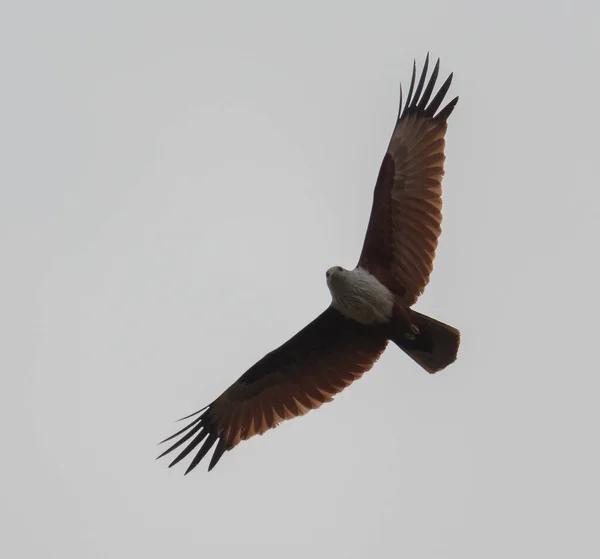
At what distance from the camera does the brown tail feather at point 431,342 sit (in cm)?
1070

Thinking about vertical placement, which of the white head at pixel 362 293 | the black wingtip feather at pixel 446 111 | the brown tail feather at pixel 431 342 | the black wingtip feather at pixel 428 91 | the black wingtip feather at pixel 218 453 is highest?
the black wingtip feather at pixel 428 91

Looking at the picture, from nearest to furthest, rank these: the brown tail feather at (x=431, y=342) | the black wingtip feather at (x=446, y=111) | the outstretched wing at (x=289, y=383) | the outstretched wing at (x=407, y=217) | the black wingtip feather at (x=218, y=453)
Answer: the brown tail feather at (x=431, y=342) → the outstretched wing at (x=407, y=217) → the black wingtip feather at (x=446, y=111) → the outstretched wing at (x=289, y=383) → the black wingtip feather at (x=218, y=453)

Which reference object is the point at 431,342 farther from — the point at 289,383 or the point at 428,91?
the point at 428,91

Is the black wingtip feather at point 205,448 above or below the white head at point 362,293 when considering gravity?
below

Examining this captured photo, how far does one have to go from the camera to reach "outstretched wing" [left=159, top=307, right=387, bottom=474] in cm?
1135

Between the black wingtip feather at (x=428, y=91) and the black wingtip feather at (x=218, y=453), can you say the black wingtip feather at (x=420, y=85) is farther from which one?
the black wingtip feather at (x=218, y=453)

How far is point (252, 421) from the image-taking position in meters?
11.8

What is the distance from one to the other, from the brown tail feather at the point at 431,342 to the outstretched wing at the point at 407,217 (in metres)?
0.30

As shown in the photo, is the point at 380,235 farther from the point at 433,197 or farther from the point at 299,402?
the point at 299,402

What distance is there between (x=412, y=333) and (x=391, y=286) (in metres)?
0.52

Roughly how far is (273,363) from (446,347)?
1.92 m

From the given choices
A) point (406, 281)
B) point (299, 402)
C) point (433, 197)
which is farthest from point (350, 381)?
point (433, 197)

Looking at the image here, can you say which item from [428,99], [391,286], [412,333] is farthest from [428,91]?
[412,333]

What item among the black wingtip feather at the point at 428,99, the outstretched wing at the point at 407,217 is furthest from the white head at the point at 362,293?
the black wingtip feather at the point at 428,99
